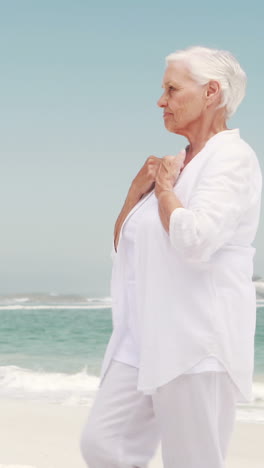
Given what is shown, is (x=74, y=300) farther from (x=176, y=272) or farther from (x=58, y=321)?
(x=176, y=272)

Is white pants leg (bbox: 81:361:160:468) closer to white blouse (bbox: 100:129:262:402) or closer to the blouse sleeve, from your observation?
white blouse (bbox: 100:129:262:402)

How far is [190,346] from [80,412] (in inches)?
194

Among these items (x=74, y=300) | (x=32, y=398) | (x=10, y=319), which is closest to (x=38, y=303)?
(x=74, y=300)

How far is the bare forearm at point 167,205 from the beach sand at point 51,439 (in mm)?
2419

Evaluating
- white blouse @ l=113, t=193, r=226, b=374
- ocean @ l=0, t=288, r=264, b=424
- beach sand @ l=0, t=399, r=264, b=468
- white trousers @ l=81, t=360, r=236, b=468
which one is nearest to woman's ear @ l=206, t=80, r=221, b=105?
white blouse @ l=113, t=193, r=226, b=374

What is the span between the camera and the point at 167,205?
2.03 metres

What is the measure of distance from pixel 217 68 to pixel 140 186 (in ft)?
1.22

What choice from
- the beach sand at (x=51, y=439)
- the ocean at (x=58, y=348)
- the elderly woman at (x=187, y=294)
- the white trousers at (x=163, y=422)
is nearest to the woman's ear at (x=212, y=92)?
the elderly woman at (x=187, y=294)

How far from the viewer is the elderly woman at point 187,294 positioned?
79.6 inches

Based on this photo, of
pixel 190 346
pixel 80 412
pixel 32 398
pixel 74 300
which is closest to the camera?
pixel 190 346

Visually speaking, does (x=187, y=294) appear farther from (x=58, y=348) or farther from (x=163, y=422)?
(x=58, y=348)

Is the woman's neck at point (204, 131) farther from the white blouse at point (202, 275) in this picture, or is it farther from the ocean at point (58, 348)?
the ocean at point (58, 348)

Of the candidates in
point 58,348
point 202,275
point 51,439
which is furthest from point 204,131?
point 58,348

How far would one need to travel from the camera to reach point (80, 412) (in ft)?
22.2
